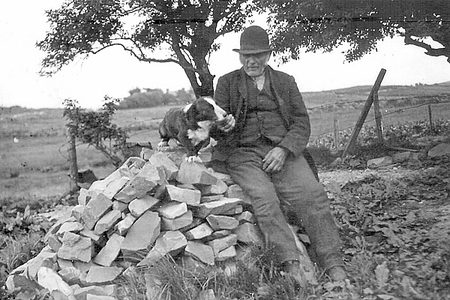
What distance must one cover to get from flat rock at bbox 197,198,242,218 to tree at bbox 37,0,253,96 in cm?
165

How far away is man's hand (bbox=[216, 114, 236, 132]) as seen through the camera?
378 cm

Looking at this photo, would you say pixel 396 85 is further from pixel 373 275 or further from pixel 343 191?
pixel 373 275

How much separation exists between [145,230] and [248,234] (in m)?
0.80

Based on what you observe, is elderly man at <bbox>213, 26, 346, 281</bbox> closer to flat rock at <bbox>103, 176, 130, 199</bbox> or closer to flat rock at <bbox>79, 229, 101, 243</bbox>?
flat rock at <bbox>103, 176, 130, 199</bbox>

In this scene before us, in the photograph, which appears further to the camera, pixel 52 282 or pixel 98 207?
pixel 98 207

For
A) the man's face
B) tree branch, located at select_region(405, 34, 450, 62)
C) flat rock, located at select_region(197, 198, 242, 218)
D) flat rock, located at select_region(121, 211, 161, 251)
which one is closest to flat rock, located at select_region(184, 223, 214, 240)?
flat rock, located at select_region(197, 198, 242, 218)

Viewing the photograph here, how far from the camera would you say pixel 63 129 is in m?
7.18

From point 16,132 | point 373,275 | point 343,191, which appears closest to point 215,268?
point 373,275

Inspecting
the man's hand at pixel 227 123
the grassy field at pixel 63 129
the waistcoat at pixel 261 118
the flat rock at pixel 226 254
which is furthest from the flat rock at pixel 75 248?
the grassy field at pixel 63 129

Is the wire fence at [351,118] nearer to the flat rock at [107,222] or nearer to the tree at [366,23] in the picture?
the tree at [366,23]

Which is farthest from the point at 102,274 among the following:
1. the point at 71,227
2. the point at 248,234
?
the point at 248,234

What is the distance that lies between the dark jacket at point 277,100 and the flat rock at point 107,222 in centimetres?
104

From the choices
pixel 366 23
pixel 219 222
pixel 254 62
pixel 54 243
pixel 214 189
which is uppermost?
pixel 366 23

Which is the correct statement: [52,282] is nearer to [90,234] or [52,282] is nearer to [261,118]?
[90,234]
